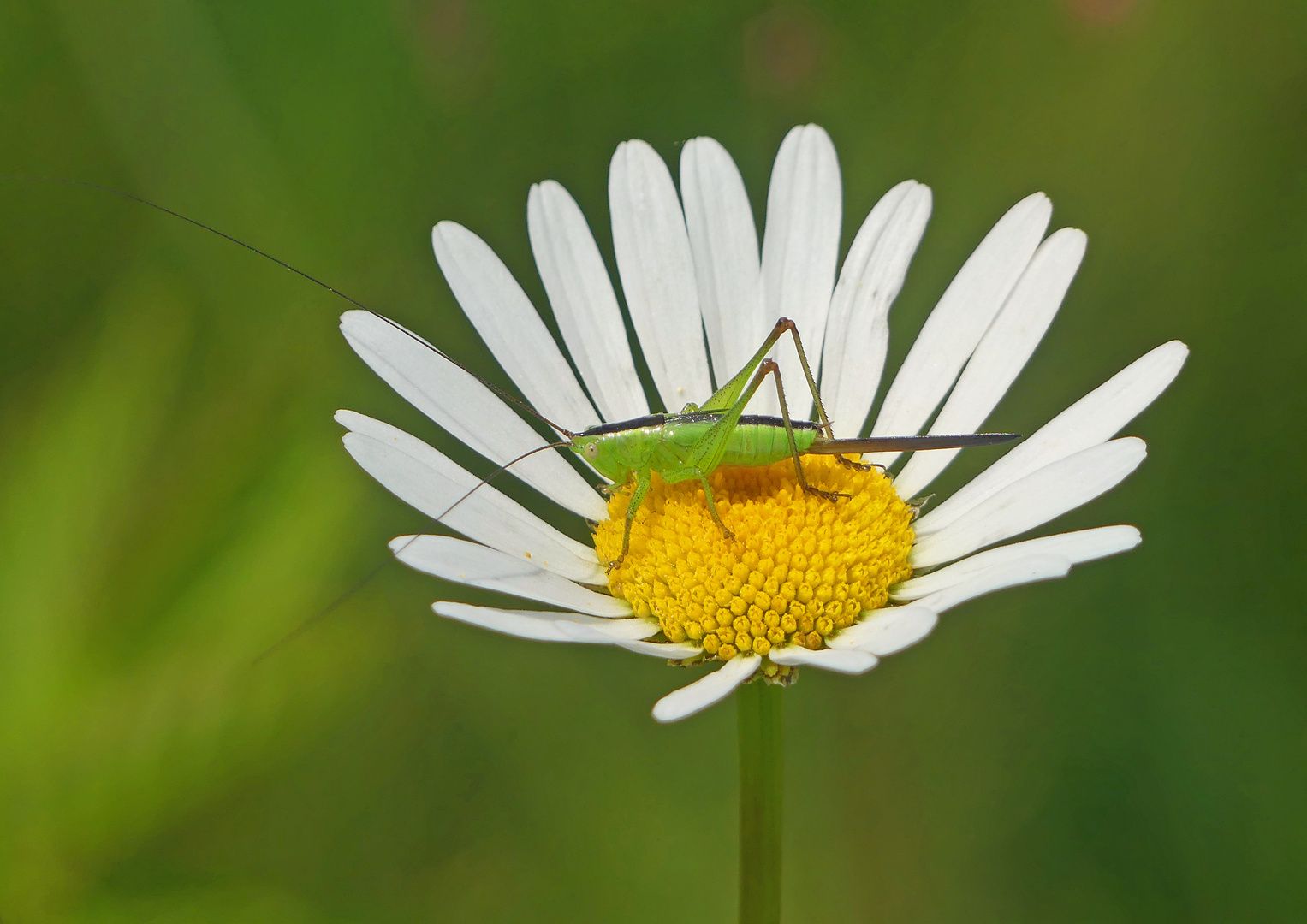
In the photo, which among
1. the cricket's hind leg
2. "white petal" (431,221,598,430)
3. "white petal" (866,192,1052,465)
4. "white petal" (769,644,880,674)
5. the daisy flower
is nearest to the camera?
"white petal" (769,644,880,674)

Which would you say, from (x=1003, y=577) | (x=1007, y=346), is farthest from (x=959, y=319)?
(x=1003, y=577)

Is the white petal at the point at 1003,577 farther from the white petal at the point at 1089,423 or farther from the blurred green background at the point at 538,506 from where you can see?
the blurred green background at the point at 538,506

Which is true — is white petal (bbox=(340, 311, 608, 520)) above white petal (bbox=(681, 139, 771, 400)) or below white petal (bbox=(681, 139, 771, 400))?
below

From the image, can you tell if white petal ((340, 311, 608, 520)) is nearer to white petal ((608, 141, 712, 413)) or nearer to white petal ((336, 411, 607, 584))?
white petal ((336, 411, 607, 584))

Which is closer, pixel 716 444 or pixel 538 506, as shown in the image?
pixel 716 444

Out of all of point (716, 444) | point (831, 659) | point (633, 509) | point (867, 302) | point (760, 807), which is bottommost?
point (760, 807)

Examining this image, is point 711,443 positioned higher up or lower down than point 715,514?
higher up

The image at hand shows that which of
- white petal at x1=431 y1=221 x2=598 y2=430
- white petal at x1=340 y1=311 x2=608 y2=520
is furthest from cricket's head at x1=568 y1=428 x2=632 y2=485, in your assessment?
white petal at x1=431 y1=221 x2=598 y2=430

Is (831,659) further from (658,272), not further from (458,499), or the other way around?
(658,272)
